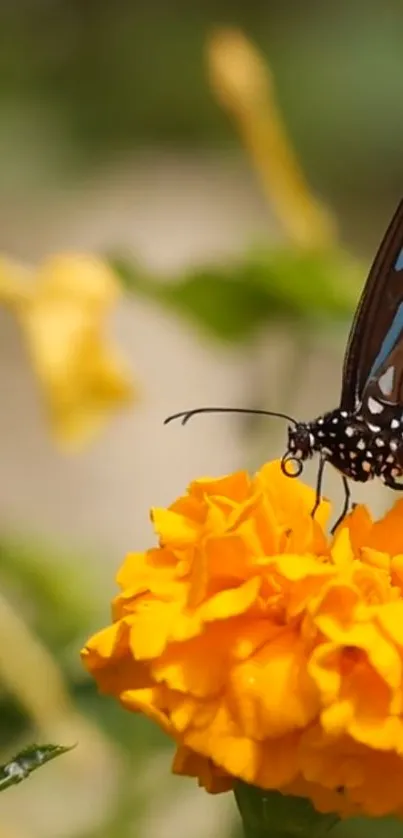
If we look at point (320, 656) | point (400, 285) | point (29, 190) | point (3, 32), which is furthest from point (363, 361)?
point (3, 32)

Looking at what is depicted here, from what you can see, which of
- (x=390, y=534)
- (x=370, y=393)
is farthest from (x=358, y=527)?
(x=370, y=393)

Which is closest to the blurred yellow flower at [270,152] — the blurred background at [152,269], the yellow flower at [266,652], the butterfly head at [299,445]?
the blurred background at [152,269]

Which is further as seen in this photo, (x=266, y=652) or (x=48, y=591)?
(x=48, y=591)

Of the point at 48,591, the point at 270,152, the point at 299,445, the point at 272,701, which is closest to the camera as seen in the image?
the point at 272,701

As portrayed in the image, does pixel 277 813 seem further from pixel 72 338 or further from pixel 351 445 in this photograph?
pixel 72 338

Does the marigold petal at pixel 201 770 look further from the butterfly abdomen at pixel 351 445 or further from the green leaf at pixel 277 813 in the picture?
the butterfly abdomen at pixel 351 445

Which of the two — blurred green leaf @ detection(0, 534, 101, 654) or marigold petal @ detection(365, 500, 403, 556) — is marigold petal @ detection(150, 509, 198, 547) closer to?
marigold petal @ detection(365, 500, 403, 556)

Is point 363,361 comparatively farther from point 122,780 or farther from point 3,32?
point 3,32
